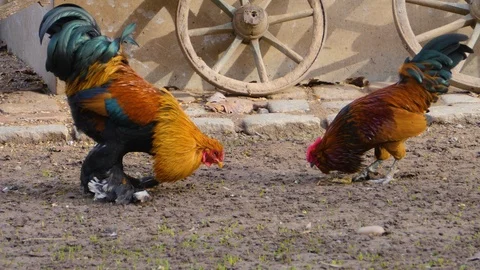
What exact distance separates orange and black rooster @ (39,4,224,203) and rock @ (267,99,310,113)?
2565mm

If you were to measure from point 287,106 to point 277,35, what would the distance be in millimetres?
1107

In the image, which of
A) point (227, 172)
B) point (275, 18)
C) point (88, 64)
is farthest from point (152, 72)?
point (88, 64)

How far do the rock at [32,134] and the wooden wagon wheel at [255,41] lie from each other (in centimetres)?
165

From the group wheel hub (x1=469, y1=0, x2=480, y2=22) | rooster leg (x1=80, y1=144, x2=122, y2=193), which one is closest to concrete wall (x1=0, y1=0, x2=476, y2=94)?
wheel hub (x1=469, y1=0, x2=480, y2=22)

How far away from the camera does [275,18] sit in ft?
29.3

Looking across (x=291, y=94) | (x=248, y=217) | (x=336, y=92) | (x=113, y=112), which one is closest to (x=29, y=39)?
(x=291, y=94)

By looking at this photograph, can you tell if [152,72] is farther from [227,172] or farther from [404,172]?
[404,172]

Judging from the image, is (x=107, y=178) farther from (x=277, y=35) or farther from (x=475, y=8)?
(x=475, y=8)

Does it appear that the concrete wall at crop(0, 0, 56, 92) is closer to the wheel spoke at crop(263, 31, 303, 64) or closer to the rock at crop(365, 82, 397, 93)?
the wheel spoke at crop(263, 31, 303, 64)

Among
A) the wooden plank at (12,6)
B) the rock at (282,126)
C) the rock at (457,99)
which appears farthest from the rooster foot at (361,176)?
the wooden plank at (12,6)

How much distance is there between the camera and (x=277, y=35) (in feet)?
30.5

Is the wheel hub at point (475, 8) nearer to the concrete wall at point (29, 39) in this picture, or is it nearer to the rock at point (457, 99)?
the rock at point (457, 99)

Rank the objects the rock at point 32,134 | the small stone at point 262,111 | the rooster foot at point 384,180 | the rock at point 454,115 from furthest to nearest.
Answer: the small stone at point 262,111, the rock at point 454,115, the rock at point 32,134, the rooster foot at point 384,180

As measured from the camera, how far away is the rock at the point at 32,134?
7520mm
